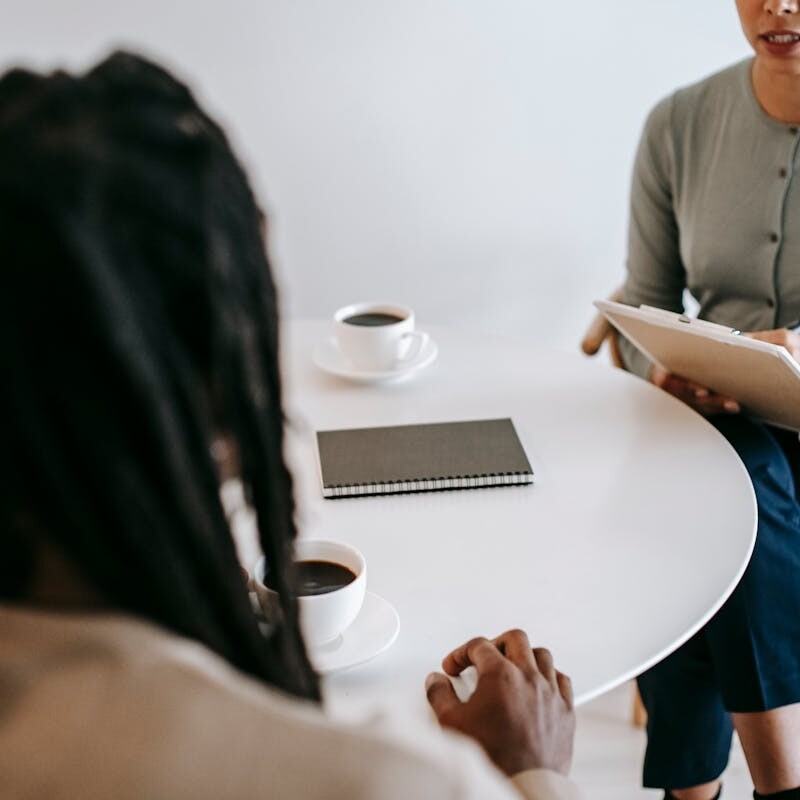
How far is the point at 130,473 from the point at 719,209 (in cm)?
129

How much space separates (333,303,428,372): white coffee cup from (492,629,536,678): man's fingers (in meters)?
0.55

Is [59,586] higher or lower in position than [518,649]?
higher

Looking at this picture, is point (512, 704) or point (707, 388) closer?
point (512, 704)

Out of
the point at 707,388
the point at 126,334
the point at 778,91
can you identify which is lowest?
the point at 707,388

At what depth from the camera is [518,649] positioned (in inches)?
32.4

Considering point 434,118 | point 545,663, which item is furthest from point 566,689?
point 434,118

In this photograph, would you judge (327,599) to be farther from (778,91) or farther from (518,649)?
(778,91)

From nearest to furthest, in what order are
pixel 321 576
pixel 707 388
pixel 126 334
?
pixel 126 334
pixel 321 576
pixel 707 388

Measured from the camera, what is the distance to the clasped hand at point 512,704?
748mm

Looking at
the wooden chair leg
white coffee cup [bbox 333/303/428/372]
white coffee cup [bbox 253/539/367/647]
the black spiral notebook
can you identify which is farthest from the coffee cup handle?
the wooden chair leg

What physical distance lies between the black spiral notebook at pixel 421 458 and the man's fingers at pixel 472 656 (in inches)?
10.7

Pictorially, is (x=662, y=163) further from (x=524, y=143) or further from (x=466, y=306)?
(x=466, y=306)

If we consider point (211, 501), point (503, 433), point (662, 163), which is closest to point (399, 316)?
point (503, 433)

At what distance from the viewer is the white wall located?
6.76 feet
